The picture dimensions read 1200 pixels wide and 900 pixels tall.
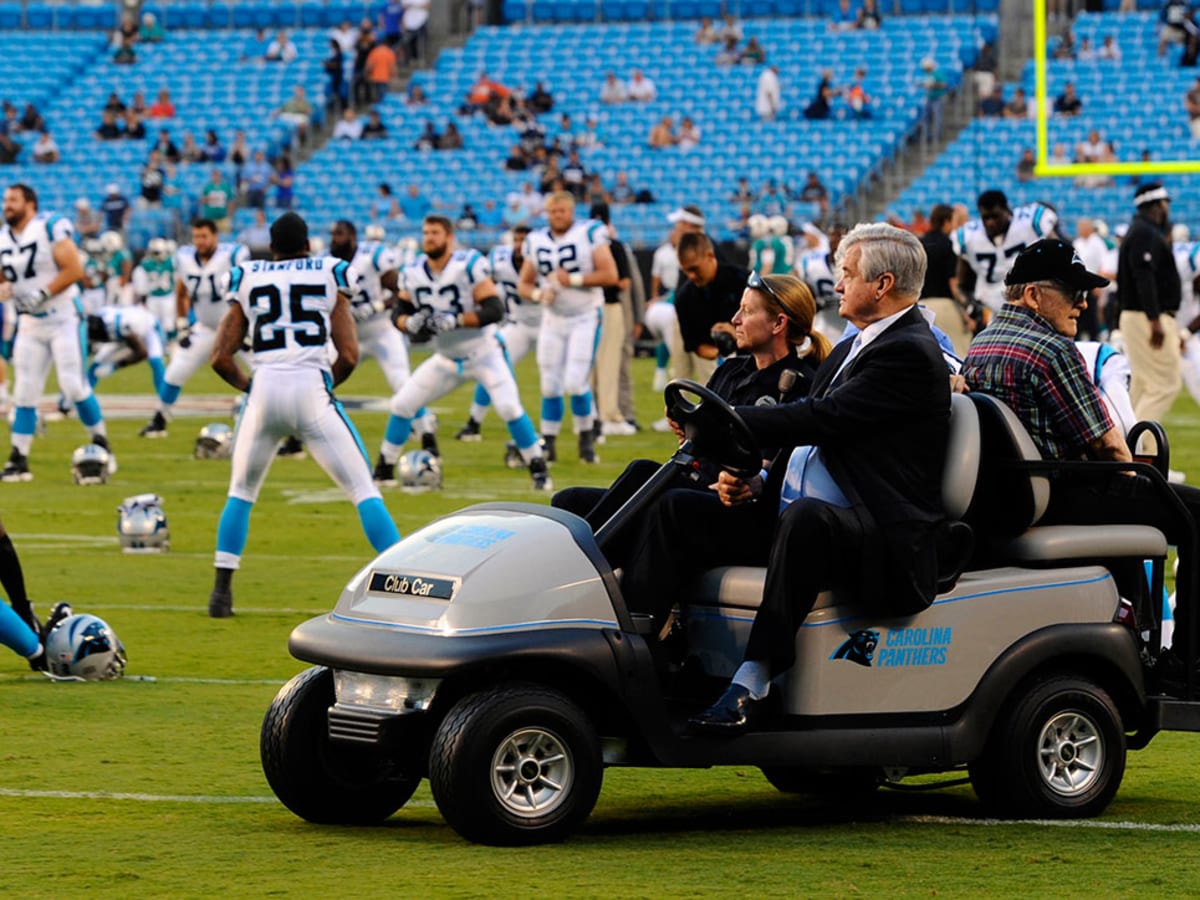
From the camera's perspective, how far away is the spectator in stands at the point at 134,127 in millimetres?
39375

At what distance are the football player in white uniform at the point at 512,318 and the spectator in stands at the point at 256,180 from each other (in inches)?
674

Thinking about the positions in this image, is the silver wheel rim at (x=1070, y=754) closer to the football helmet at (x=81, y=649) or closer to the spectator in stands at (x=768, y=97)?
the football helmet at (x=81, y=649)

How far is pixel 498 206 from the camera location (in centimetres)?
3500

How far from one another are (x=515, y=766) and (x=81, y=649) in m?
3.33

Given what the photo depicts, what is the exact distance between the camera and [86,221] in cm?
3459

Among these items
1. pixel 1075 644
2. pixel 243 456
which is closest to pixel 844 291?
pixel 1075 644

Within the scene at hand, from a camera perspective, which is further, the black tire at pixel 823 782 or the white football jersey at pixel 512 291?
the white football jersey at pixel 512 291

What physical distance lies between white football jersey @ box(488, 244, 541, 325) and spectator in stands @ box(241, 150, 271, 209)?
57.7 ft

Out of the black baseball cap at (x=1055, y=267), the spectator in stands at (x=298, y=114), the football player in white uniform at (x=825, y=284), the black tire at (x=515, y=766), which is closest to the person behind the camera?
the black tire at (x=515, y=766)

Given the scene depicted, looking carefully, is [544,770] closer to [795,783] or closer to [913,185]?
[795,783]

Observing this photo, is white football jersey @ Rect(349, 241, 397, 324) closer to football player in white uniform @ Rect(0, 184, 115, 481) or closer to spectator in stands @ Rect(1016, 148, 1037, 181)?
football player in white uniform @ Rect(0, 184, 115, 481)

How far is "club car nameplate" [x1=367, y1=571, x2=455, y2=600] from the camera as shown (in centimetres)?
574

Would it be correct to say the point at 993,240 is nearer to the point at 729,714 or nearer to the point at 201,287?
the point at 201,287

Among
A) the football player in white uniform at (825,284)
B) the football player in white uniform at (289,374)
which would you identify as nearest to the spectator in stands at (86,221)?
the football player in white uniform at (825,284)
